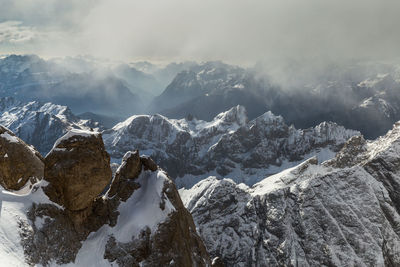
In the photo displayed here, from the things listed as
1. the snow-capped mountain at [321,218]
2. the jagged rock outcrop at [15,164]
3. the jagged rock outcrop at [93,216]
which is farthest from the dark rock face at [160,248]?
the snow-capped mountain at [321,218]

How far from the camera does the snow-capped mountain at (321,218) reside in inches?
4291

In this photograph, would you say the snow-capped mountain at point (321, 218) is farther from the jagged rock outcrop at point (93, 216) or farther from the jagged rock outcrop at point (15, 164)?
the jagged rock outcrop at point (15, 164)

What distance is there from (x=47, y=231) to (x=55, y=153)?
32.4ft

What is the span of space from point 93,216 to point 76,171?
7.37 metres

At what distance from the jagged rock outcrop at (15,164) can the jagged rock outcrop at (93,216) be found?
7.29 feet

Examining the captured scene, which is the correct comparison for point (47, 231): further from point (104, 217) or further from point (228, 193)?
point (228, 193)

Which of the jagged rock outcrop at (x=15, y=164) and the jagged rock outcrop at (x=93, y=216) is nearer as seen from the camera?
the jagged rock outcrop at (x=93, y=216)

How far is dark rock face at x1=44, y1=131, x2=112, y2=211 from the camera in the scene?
38344mm

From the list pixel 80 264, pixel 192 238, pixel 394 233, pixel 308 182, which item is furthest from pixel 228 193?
pixel 80 264

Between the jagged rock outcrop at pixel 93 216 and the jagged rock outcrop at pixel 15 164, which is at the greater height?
the jagged rock outcrop at pixel 15 164

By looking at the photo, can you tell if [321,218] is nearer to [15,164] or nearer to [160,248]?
[160,248]

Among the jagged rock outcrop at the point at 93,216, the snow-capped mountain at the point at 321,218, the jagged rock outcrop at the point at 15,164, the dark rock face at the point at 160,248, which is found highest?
the jagged rock outcrop at the point at 15,164

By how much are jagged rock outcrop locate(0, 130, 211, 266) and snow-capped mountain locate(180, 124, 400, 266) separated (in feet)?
280

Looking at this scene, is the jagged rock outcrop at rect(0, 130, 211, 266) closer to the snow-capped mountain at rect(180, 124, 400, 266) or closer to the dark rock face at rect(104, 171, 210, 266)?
the dark rock face at rect(104, 171, 210, 266)
